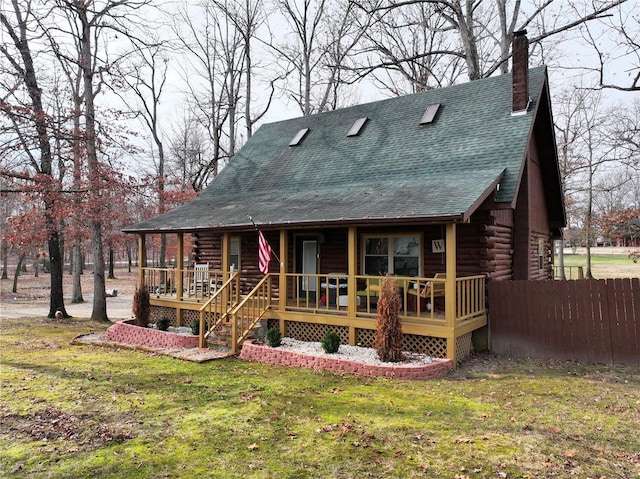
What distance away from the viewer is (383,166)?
13281mm

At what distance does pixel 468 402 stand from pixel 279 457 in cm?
342

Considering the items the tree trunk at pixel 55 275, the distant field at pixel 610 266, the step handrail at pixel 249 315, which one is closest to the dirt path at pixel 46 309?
the tree trunk at pixel 55 275

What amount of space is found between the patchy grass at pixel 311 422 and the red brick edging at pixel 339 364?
1.01 feet

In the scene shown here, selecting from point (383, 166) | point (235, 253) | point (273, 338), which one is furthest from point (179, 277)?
point (383, 166)

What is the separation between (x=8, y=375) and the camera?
8523 millimetres

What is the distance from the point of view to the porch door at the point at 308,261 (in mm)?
13602

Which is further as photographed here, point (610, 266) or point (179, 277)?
point (610, 266)

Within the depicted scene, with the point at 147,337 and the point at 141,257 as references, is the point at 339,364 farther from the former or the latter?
the point at 141,257

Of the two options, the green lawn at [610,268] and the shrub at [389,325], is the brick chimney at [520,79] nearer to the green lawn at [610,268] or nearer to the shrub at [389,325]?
the shrub at [389,325]

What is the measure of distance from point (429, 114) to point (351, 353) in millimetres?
8732

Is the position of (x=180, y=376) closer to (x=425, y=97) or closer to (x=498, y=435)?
(x=498, y=435)

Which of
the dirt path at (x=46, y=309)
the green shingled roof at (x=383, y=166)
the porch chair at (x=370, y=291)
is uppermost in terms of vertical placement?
the green shingled roof at (x=383, y=166)

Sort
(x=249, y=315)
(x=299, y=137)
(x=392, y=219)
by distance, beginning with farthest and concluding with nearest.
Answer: (x=299, y=137) < (x=249, y=315) < (x=392, y=219)

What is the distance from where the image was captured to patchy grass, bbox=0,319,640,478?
15.4 ft
